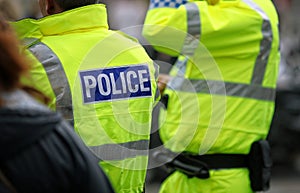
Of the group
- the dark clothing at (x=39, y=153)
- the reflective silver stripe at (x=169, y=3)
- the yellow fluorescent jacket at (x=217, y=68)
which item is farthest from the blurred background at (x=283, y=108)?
the dark clothing at (x=39, y=153)

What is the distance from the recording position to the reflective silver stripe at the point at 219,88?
14.8ft

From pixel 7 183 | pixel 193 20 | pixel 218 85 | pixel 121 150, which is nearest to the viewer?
pixel 7 183

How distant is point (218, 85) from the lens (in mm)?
4504

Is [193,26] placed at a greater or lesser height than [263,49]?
greater

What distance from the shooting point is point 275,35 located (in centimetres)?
462

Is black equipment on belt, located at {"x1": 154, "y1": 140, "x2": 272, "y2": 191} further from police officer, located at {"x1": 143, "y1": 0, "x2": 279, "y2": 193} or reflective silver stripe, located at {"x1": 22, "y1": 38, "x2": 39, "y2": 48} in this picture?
reflective silver stripe, located at {"x1": 22, "y1": 38, "x2": 39, "y2": 48}

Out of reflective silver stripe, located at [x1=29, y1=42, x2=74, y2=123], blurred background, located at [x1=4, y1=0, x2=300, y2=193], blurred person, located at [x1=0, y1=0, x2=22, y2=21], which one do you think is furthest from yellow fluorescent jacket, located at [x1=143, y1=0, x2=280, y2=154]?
blurred background, located at [x1=4, y1=0, x2=300, y2=193]

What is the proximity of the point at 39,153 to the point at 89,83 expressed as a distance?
3.72 ft

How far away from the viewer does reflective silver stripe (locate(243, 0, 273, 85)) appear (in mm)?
4551

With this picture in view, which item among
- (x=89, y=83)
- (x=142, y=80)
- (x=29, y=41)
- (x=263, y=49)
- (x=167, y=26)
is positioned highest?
(x=29, y=41)

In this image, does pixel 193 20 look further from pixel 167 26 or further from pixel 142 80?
pixel 142 80

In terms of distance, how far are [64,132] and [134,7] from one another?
1028 centimetres

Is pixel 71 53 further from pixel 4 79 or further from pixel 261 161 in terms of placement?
pixel 261 161

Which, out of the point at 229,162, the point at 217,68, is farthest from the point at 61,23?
the point at 229,162
